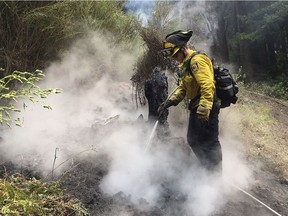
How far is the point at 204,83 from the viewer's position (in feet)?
12.3

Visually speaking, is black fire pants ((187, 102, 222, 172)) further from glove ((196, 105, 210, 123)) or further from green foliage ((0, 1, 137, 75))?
green foliage ((0, 1, 137, 75))

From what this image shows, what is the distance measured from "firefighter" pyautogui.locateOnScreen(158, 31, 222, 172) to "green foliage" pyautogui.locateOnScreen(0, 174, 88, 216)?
1.72 m

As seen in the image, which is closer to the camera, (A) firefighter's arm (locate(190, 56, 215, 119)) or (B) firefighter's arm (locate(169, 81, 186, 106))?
(A) firefighter's arm (locate(190, 56, 215, 119))

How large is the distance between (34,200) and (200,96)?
2276mm

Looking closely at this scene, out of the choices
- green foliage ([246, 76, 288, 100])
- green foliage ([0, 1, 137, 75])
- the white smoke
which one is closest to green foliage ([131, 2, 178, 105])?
the white smoke

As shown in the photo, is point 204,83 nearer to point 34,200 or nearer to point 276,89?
point 34,200

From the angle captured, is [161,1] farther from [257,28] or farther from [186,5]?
[186,5]

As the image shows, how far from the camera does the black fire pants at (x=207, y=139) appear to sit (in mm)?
4100

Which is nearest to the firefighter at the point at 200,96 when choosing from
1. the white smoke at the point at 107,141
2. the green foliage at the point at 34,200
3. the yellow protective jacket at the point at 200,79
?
the yellow protective jacket at the point at 200,79

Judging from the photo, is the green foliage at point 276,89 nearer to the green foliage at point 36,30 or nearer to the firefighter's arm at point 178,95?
the green foliage at point 36,30

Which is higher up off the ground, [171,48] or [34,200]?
[171,48]

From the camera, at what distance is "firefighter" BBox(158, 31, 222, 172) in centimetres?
373

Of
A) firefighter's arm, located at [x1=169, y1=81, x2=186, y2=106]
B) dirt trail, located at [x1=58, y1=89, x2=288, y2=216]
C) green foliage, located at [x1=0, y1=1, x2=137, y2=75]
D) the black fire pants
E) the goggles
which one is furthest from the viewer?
green foliage, located at [x1=0, y1=1, x2=137, y2=75]

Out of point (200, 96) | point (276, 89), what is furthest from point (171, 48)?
point (276, 89)
